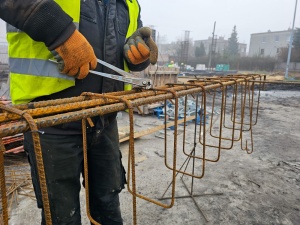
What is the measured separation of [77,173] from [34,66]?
71 centimetres

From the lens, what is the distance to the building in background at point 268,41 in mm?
56312

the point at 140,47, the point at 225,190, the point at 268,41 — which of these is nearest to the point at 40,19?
the point at 140,47

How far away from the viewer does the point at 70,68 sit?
4.28ft

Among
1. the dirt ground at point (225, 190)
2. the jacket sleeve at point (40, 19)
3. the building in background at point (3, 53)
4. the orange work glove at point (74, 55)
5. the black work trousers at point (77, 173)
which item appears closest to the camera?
the jacket sleeve at point (40, 19)

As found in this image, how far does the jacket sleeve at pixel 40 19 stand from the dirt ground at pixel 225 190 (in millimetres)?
2169

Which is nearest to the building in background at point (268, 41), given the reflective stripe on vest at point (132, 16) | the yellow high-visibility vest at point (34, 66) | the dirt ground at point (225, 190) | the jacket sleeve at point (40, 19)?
the dirt ground at point (225, 190)

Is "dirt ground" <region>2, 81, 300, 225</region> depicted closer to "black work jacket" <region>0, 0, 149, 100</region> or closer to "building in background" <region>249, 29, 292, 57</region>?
"black work jacket" <region>0, 0, 149, 100</region>

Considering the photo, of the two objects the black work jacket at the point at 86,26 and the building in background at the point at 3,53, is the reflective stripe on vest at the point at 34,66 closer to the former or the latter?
the black work jacket at the point at 86,26

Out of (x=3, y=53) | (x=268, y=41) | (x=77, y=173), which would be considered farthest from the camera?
(x=268, y=41)

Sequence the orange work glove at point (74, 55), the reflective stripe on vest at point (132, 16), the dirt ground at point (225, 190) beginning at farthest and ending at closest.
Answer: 1. the dirt ground at point (225, 190)
2. the reflective stripe on vest at point (132, 16)
3. the orange work glove at point (74, 55)

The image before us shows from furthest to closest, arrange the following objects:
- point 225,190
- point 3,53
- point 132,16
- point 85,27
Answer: point 3,53 < point 225,190 < point 132,16 < point 85,27

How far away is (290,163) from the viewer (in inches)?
175

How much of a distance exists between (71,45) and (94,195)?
1.17 meters

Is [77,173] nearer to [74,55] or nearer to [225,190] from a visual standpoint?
[74,55]
